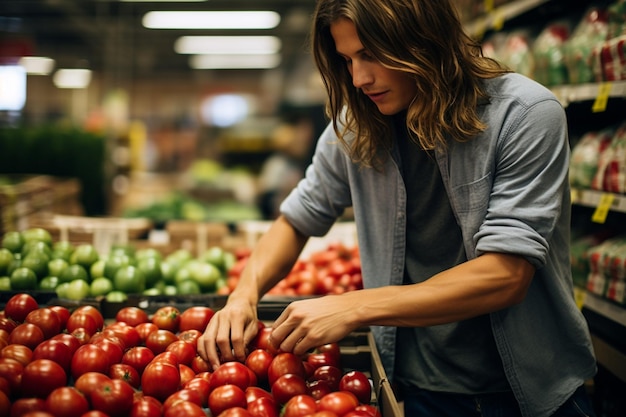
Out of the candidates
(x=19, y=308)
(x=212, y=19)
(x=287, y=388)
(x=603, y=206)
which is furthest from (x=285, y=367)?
(x=212, y=19)

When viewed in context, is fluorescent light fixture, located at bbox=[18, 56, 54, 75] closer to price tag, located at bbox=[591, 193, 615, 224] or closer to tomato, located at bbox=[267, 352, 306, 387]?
price tag, located at bbox=[591, 193, 615, 224]

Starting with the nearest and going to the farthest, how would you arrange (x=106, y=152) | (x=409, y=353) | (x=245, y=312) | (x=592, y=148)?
(x=245, y=312) → (x=409, y=353) → (x=592, y=148) → (x=106, y=152)

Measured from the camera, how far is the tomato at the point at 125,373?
1.51m

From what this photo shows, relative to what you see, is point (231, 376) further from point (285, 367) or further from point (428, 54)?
point (428, 54)

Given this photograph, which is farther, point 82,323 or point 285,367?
point 82,323

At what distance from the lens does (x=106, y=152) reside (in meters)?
8.42

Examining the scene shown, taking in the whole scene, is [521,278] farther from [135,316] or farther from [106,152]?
[106,152]

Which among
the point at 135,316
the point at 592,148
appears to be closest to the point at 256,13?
the point at 592,148

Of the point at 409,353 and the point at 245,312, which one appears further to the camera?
the point at 409,353

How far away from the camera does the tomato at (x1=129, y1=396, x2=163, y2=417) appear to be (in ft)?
4.34

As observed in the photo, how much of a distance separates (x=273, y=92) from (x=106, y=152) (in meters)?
11.3

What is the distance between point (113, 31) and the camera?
→ 12680 millimetres

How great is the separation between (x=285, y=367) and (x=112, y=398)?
1.43ft

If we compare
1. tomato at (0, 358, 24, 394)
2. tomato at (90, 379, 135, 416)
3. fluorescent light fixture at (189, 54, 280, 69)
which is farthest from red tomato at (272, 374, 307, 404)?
fluorescent light fixture at (189, 54, 280, 69)
